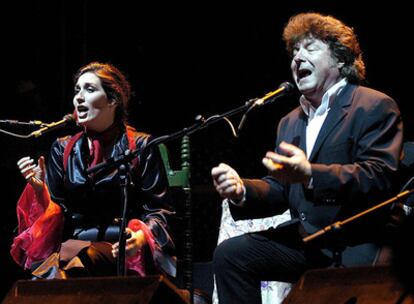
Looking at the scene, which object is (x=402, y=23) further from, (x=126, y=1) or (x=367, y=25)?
(x=126, y=1)

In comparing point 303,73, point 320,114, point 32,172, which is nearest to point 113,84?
point 32,172

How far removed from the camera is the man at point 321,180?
2.97 meters

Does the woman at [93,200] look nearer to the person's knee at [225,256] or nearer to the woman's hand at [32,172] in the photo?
the woman's hand at [32,172]

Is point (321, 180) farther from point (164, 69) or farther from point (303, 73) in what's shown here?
point (164, 69)

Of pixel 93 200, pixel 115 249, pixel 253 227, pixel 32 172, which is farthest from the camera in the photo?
pixel 253 227

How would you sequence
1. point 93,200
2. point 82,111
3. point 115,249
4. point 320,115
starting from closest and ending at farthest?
point 320,115 < point 115,249 < point 93,200 < point 82,111

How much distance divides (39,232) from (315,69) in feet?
5.51

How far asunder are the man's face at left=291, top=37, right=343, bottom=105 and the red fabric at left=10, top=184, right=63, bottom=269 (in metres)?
1.49

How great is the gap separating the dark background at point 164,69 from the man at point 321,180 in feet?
5.95

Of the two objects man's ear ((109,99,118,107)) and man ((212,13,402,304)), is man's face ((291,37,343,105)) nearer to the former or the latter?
man ((212,13,402,304))

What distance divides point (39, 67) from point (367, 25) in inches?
97.8

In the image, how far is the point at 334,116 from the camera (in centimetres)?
329

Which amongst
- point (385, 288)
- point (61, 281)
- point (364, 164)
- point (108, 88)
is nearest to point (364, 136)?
point (364, 164)

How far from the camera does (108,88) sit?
426 centimetres
